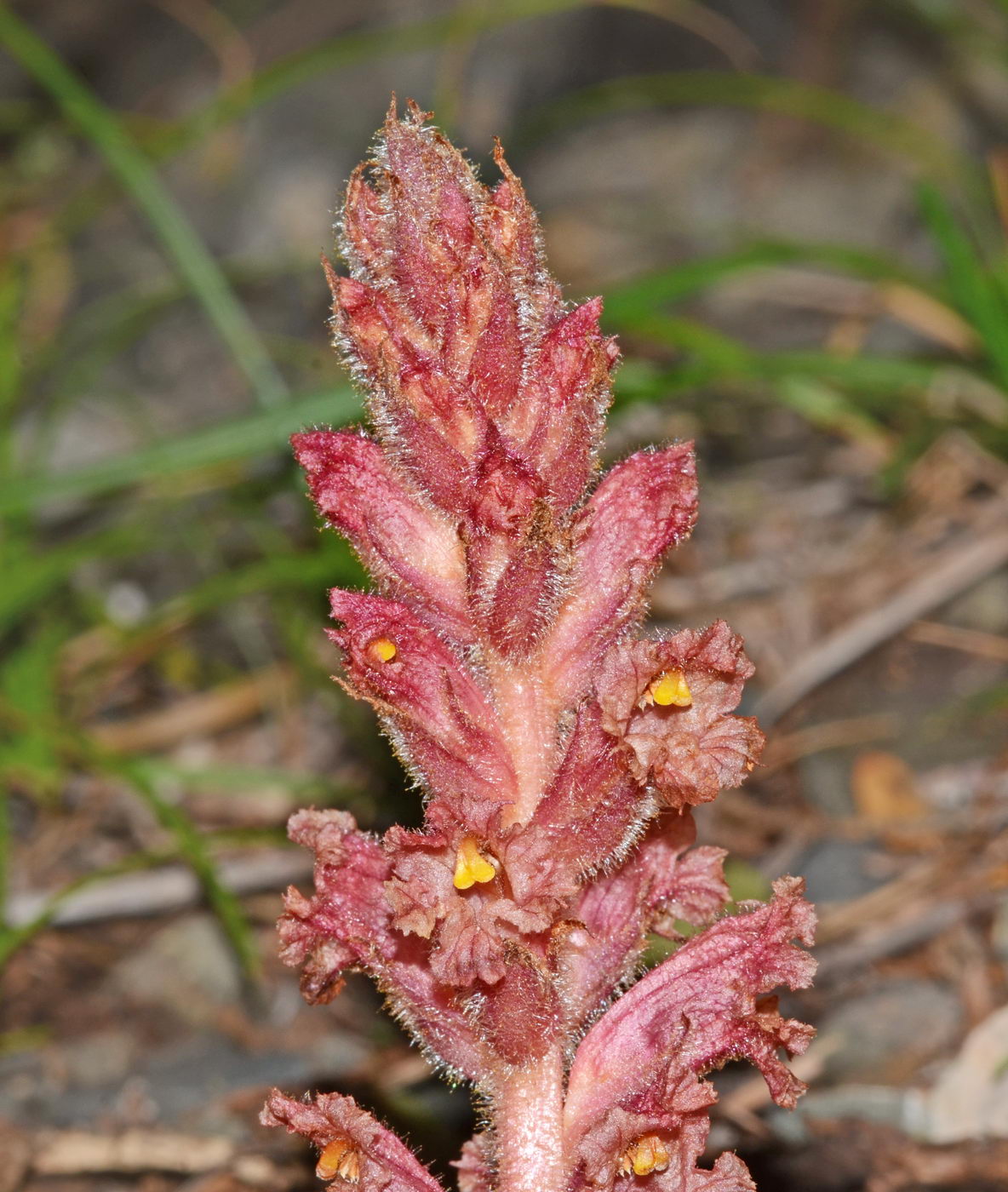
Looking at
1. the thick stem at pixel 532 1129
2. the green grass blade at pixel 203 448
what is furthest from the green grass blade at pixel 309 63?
the thick stem at pixel 532 1129

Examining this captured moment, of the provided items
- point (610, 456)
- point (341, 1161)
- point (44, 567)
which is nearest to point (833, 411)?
point (610, 456)

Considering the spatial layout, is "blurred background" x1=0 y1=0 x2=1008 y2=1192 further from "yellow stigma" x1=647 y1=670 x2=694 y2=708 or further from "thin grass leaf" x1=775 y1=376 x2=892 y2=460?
"yellow stigma" x1=647 y1=670 x2=694 y2=708

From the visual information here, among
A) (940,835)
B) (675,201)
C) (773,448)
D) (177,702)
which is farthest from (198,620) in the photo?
(675,201)

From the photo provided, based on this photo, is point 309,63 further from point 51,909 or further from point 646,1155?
point 646,1155

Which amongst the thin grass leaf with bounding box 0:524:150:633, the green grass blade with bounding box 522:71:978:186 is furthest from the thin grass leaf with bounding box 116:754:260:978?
the green grass blade with bounding box 522:71:978:186

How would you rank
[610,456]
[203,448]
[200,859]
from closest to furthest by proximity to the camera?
1. [200,859]
2. [203,448]
3. [610,456]

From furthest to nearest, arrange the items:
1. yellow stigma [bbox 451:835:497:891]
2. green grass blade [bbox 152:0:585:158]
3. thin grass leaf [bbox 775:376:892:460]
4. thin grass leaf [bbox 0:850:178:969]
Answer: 1. green grass blade [bbox 152:0:585:158]
2. thin grass leaf [bbox 775:376:892:460]
3. thin grass leaf [bbox 0:850:178:969]
4. yellow stigma [bbox 451:835:497:891]
